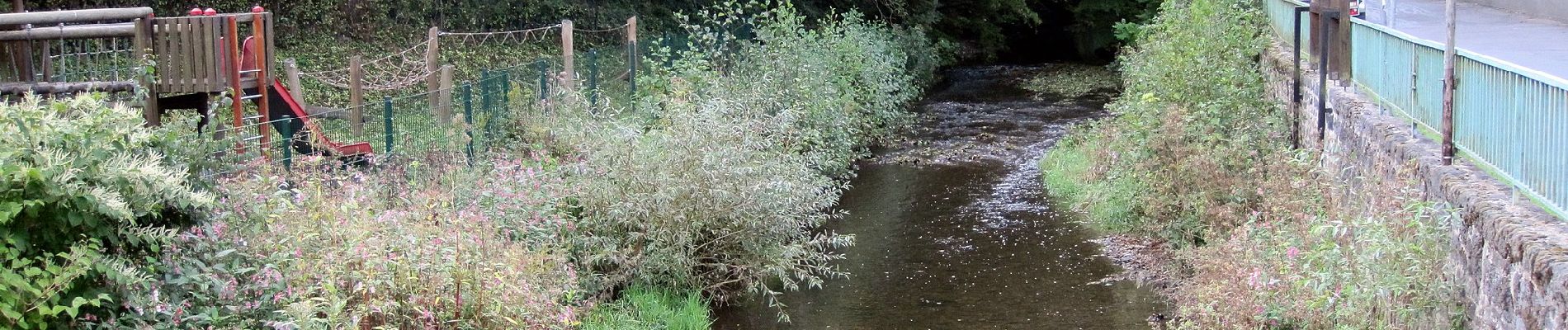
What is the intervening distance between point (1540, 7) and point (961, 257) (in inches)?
362

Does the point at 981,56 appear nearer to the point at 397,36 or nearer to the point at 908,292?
the point at 397,36

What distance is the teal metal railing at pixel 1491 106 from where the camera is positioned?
5.63m

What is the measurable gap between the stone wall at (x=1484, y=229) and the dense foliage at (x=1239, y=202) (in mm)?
153

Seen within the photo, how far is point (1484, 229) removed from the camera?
588 centimetres

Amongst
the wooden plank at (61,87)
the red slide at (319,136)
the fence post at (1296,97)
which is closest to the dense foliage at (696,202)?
the red slide at (319,136)

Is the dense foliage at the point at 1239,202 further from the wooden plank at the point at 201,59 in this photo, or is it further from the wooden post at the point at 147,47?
the wooden post at the point at 147,47

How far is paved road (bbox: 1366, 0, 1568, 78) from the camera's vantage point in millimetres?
11766

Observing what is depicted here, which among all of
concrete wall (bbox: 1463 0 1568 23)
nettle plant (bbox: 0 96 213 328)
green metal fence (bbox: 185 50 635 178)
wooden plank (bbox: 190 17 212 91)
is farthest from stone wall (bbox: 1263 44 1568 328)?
wooden plank (bbox: 190 17 212 91)

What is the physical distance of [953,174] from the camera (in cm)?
1730

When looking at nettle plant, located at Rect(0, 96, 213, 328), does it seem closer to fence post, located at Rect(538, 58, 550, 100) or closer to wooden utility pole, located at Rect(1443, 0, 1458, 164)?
wooden utility pole, located at Rect(1443, 0, 1458, 164)

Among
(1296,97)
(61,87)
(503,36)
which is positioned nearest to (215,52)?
(61,87)

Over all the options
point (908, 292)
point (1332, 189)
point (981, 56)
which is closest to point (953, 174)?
point (908, 292)

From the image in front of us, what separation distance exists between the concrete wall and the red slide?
13.1 metres

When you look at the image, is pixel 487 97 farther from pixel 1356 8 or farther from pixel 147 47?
pixel 1356 8
